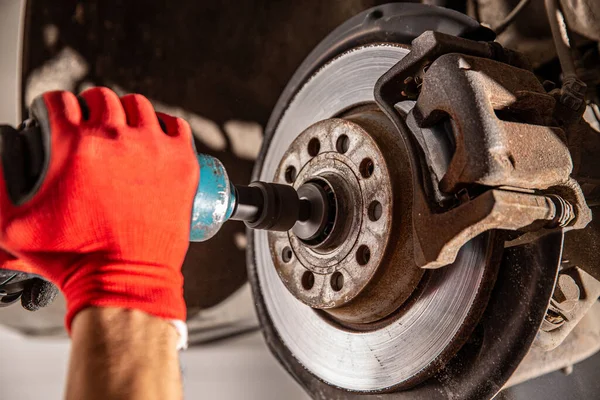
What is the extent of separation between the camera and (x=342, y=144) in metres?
0.75

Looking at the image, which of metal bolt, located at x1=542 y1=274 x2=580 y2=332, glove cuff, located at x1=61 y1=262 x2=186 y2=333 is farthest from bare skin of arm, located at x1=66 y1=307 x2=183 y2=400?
metal bolt, located at x1=542 y1=274 x2=580 y2=332

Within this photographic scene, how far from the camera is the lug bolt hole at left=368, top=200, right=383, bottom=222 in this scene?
2.24 feet

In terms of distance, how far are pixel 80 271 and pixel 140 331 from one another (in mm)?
80

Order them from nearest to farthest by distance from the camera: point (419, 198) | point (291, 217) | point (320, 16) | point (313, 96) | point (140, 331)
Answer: point (140, 331) → point (419, 198) → point (291, 217) → point (313, 96) → point (320, 16)

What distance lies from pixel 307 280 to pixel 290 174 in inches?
6.9

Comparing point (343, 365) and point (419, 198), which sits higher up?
point (419, 198)

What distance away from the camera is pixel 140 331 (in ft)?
1.44

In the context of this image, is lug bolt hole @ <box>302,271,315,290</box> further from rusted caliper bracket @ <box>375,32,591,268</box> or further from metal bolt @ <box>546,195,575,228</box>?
metal bolt @ <box>546,195,575,228</box>

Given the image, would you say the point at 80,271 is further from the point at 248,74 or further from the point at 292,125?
the point at 248,74

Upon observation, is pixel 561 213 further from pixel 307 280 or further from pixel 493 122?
pixel 307 280

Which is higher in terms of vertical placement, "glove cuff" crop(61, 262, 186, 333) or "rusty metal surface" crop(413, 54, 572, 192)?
"rusty metal surface" crop(413, 54, 572, 192)

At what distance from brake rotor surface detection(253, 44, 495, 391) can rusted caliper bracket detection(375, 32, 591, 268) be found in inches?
3.5

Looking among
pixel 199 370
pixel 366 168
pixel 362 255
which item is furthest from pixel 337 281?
pixel 199 370

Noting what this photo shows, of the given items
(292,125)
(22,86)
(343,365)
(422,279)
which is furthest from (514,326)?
(22,86)
